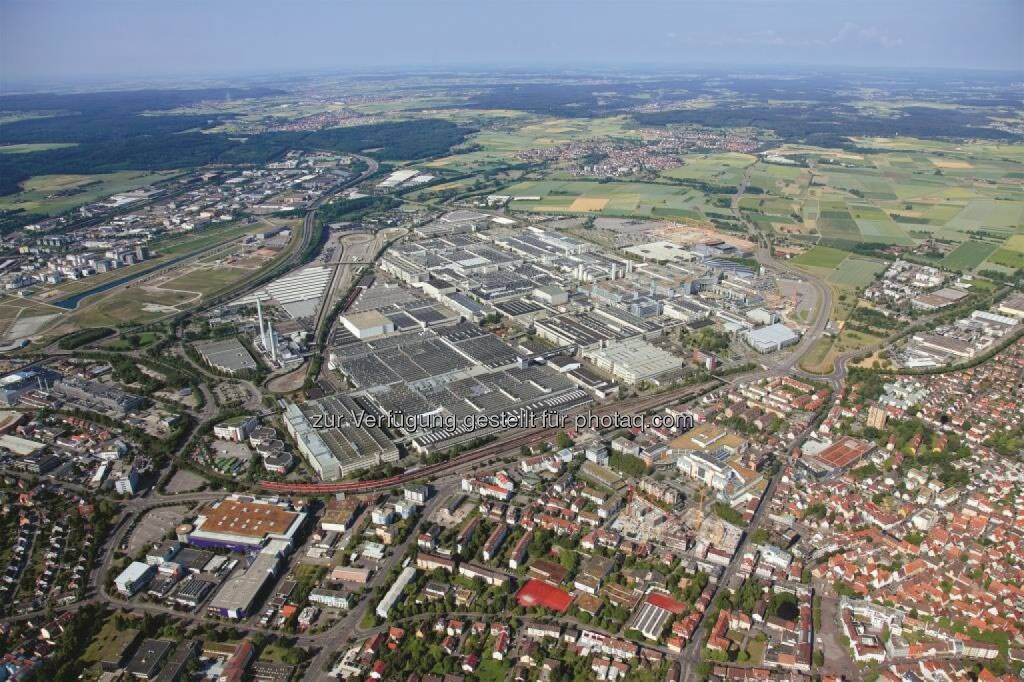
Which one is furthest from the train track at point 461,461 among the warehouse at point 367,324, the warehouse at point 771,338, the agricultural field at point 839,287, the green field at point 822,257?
the green field at point 822,257

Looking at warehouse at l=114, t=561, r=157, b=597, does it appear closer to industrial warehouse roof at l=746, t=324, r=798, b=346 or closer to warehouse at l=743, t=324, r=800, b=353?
warehouse at l=743, t=324, r=800, b=353

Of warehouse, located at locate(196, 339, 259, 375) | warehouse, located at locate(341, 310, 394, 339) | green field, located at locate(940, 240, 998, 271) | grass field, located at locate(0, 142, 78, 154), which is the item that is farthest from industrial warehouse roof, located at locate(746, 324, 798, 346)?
grass field, located at locate(0, 142, 78, 154)

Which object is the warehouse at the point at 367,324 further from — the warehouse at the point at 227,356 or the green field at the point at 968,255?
the green field at the point at 968,255

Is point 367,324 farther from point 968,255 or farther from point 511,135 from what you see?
point 511,135

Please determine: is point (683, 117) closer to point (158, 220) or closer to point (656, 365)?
point (158, 220)

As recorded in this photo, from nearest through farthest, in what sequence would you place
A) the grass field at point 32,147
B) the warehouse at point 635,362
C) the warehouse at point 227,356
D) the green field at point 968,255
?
the warehouse at point 635,362, the warehouse at point 227,356, the green field at point 968,255, the grass field at point 32,147

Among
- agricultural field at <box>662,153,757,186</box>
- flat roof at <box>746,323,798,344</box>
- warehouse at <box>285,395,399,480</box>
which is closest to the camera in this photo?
warehouse at <box>285,395,399,480</box>
